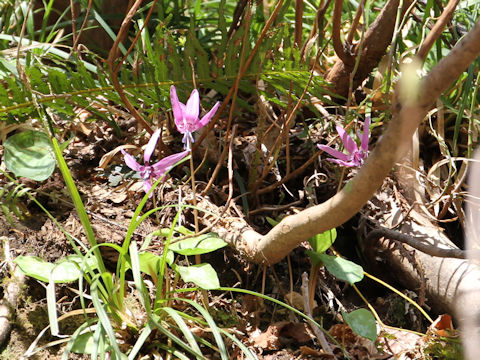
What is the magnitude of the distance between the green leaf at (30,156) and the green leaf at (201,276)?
563 millimetres

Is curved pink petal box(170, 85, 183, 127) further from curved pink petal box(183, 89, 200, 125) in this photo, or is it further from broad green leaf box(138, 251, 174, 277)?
broad green leaf box(138, 251, 174, 277)

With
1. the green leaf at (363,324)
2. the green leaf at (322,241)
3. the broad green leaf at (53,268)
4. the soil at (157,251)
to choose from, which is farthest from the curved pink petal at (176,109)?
the green leaf at (363,324)

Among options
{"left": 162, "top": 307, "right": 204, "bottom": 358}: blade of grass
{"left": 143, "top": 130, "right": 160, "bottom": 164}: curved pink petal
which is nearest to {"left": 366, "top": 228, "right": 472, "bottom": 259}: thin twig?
{"left": 162, "top": 307, "right": 204, "bottom": 358}: blade of grass

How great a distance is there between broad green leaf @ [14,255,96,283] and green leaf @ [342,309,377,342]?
0.70m

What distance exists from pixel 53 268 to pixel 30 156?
1.61 ft

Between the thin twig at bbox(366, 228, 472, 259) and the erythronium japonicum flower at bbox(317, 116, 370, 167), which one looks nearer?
the thin twig at bbox(366, 228, 472, 259)

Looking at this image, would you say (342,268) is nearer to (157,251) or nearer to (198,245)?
(198,245)

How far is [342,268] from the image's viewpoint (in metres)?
1.59

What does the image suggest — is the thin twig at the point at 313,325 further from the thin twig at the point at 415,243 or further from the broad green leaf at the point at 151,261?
the broad green leaf at the point at 151,261

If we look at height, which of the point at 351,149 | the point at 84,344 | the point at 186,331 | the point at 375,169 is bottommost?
the point at 84,344

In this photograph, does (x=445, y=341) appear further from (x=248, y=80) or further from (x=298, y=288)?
(x=248, y=80)

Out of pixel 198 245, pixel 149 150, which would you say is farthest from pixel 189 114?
pixel 198 245

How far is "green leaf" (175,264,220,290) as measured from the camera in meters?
1.40

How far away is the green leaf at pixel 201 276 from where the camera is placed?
1.40 m
